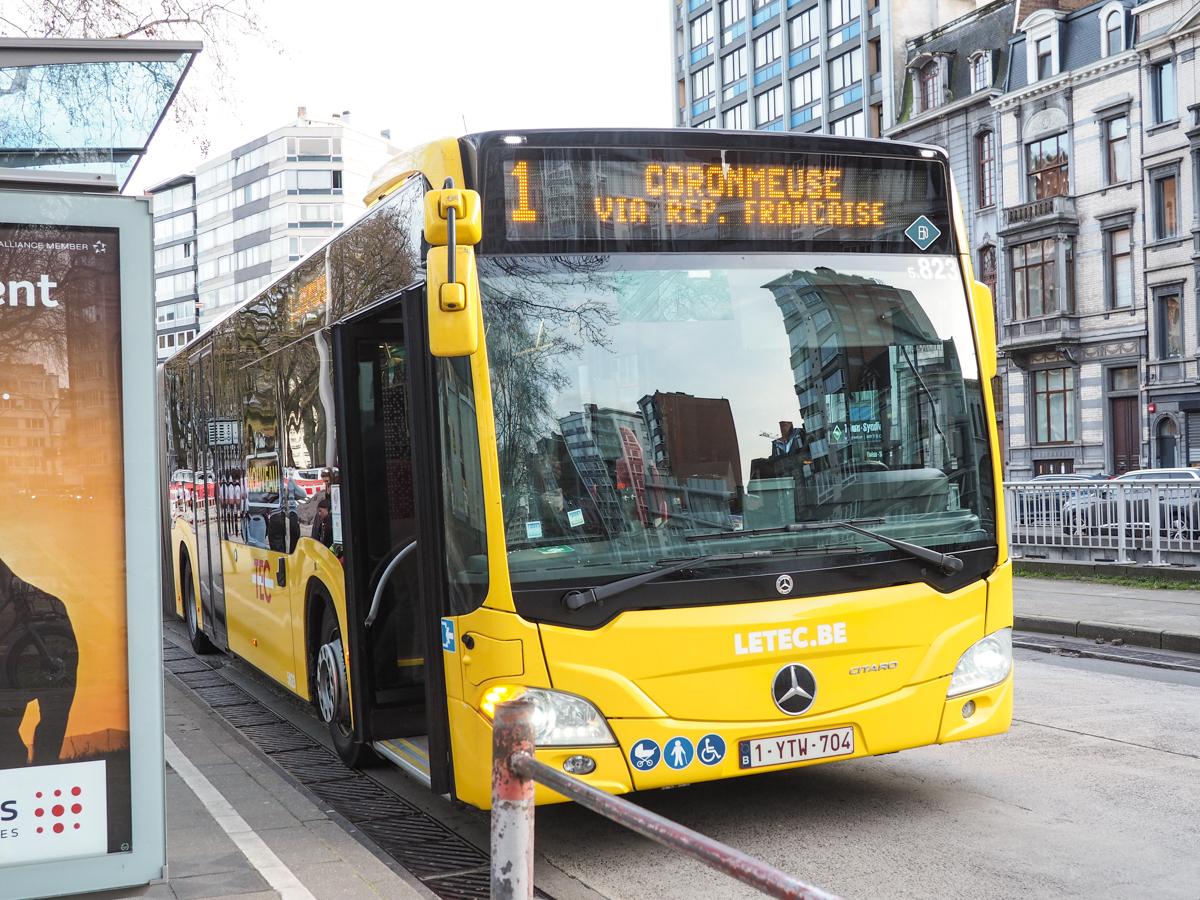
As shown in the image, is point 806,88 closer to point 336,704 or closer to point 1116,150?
point 1116,150

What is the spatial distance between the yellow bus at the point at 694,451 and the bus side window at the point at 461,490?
1 cm

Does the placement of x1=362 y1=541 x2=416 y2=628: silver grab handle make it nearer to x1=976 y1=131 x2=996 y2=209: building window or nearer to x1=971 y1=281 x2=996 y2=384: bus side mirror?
x1=971 y1=281 x2=996 y2=384: bus side mirror

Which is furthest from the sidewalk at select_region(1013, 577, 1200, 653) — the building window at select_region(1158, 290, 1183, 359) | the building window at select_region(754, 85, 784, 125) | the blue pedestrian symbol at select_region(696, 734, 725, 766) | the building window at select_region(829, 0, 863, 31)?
the building window at select_region(754, 85, 784, 125)

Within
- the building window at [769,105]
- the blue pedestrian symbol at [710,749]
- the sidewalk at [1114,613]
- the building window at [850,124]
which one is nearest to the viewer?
the blue pedestrian symbol at [710,749]

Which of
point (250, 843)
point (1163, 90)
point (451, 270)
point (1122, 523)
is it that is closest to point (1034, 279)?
point (1163, 90)

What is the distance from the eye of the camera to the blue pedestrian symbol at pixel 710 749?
17.4ft

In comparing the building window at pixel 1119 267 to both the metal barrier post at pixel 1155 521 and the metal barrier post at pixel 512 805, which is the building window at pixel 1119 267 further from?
the metal barrier post at pixel 512 805

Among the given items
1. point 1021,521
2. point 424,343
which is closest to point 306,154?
point 1021,521

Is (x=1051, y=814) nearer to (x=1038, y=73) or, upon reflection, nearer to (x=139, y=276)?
(x=139, y=276)

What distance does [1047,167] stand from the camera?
1751 inches

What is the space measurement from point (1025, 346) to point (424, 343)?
41335 mm

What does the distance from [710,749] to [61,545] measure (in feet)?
8.55

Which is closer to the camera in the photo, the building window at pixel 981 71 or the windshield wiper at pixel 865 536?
the windshield wiper at pixel 865 536

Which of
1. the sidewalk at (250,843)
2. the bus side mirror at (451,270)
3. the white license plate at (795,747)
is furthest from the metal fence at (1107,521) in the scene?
the bus side mirror at (451,270)
